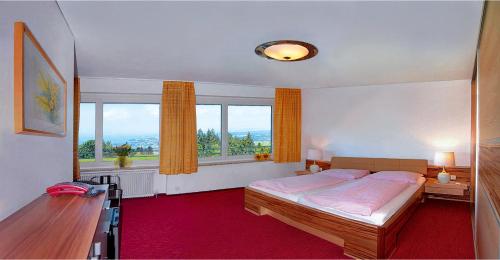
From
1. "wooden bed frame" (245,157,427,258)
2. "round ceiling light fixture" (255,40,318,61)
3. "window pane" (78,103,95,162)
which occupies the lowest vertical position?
"wooden bed frame" (245,157,427,258)

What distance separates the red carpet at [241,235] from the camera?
8.50ft

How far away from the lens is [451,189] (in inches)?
155

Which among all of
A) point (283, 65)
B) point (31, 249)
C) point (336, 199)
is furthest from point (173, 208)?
point (31, 249)

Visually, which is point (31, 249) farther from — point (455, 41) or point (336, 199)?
point (455, 41)

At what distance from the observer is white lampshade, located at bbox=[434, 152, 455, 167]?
4102mm

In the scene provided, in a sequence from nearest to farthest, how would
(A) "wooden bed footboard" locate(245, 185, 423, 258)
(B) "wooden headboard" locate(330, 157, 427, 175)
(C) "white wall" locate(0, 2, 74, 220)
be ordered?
(C) "white wall" locate(0, 2, 74, 220) < (A) "wooden bed footboard" locate(245, 185, 423, 258) < (B) "wooden headboard" locate(330, 157, 427, 175)

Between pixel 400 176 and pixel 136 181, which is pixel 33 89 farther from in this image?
pixel 400 176

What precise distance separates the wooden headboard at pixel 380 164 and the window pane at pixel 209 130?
238cm

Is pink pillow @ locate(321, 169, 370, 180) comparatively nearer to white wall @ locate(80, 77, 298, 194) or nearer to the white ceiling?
white wall @ locate(80, 77, 298, 194)

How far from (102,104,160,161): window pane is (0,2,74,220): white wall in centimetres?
269

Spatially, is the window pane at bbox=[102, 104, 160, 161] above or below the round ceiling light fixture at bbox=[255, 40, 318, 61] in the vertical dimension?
below

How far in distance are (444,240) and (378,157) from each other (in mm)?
2284

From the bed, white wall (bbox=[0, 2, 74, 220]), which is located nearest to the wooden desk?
white wall (bbox=[0, 2, 74, 220])

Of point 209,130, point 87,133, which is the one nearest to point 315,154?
point 209,130
